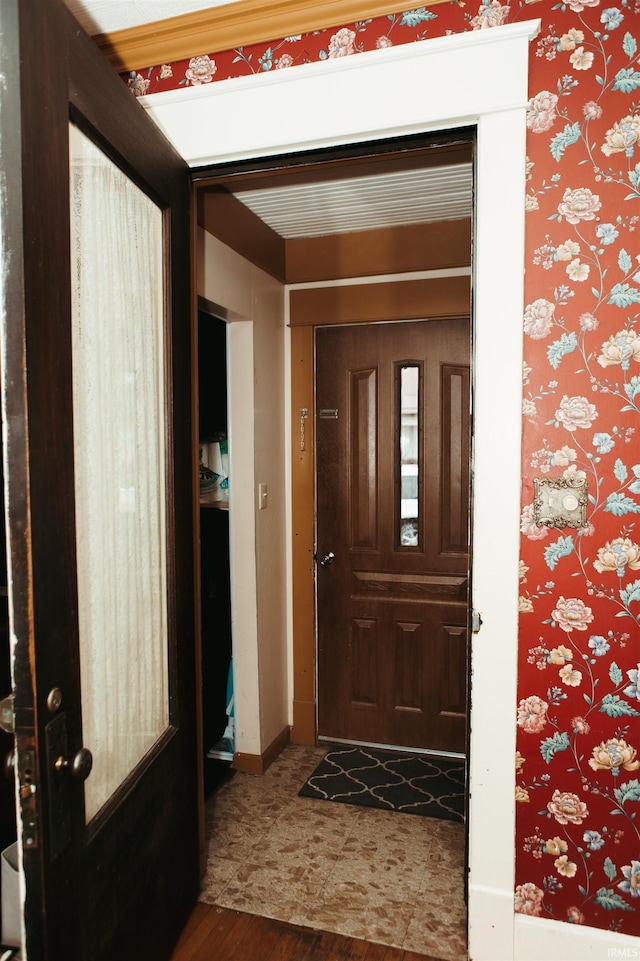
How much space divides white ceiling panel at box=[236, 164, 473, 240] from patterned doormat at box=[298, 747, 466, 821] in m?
Result: 2.62

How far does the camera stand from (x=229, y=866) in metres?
2.25

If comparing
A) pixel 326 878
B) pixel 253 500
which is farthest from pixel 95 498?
pixel 326 878

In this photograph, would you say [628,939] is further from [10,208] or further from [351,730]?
[10,208]

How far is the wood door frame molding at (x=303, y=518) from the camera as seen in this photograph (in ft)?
10.7

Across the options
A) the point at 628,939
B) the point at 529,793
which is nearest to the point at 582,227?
the point at 529,793

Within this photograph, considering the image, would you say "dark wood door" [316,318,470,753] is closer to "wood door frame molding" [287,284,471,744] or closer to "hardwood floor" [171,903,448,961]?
"wood door frame molding" [287,284,471,744]

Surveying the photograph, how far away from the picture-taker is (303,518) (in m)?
3.34

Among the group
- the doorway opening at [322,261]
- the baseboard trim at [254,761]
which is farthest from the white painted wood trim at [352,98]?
the baseboard trim at [254,761]

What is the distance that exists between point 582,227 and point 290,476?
2.04m

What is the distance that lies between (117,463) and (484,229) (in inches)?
45.7

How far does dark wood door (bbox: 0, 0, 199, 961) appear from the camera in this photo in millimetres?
1107

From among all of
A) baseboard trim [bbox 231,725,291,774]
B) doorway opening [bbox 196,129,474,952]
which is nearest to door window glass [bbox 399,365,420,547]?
doorway opening [bbox 196,129,474,952]

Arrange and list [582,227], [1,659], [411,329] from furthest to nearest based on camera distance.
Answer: [411,329] < [1,659] < [582,227]

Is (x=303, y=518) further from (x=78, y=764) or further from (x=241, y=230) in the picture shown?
(x=78, y=764)
